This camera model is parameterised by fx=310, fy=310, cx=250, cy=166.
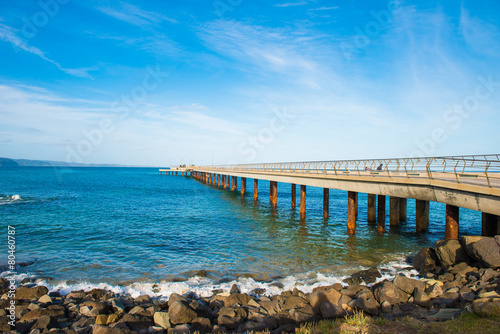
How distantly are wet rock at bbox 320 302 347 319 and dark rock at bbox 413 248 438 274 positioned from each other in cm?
645

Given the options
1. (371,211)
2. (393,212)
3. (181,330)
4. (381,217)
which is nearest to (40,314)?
(181,330)

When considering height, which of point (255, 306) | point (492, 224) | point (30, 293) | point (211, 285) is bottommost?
point (211, 285)

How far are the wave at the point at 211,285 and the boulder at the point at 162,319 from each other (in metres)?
2.68

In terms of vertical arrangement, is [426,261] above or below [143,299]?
above

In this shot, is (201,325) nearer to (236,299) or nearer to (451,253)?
(236,299)

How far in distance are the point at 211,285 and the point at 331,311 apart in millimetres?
5752

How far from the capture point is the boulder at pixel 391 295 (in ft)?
32.3

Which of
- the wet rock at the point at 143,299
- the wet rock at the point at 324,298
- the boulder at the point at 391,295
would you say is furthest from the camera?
the wet rock at the point at 143,299

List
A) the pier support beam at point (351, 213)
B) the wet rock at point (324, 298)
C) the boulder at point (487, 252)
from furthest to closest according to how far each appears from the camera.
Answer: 1. the pier support beam at point (351, 213)
2. the boulder at point (487, 252)
3. the wet rock at point (324, 298)

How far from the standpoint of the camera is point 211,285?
13.4 m

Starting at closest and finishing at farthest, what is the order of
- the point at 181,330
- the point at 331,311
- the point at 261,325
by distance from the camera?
the point at 181,330, the point at 261,325, the point at 331,311

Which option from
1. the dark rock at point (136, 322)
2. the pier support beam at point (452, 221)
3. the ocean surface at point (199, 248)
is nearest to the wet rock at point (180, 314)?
the dark rock at point (136, 322)

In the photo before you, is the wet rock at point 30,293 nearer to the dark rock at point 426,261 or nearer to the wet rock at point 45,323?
the wet rock at point 45,323

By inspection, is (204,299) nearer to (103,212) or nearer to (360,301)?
(360,301)
